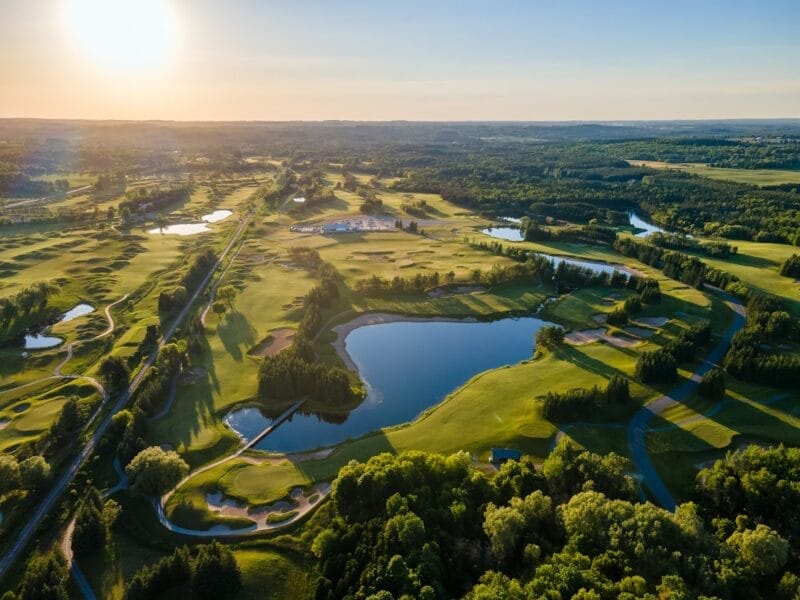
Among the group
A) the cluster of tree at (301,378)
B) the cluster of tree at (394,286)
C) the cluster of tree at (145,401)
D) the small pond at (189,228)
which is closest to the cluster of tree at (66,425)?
the cluster of tree at (145,401)

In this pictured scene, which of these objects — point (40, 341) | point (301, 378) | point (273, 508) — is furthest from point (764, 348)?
point (40, 341)

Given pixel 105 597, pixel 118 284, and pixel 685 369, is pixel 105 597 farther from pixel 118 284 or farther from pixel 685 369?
pixel 118 284

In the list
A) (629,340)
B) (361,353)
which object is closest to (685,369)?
(629,340)

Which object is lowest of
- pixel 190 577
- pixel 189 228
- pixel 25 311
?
pixel 190 577

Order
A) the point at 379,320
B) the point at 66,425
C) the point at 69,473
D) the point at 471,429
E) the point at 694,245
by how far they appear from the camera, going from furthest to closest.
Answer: the point at 694,245
the point at 379,320
the point at 471,429
the point at 66,425
the point at 69,473

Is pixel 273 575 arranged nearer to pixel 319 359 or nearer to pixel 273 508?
pixel 273 508

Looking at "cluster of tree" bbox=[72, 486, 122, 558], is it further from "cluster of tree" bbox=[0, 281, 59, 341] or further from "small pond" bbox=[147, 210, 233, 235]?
"small pond" bbox=[147, 210, 233, 235]

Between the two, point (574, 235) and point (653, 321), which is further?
point (574, 235)

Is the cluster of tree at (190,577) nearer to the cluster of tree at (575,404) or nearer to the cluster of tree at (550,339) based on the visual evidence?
the cluster of tree at (575,404)
